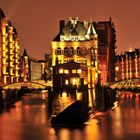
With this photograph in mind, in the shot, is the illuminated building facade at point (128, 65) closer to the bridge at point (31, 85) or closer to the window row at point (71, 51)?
the window row at point (71, 51)

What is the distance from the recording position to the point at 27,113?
279ft

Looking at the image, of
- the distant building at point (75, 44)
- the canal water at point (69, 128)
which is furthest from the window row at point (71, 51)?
the canal water at point (69, 128)

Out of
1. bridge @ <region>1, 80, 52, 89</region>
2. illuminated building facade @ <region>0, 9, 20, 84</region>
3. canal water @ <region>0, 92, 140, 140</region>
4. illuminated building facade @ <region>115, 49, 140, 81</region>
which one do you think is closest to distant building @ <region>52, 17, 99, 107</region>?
bridge @ <region>1, 80, 52, 89</region>

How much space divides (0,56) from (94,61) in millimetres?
22884

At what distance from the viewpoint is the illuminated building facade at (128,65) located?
15750 cm

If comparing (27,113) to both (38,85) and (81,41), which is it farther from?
(81,41)

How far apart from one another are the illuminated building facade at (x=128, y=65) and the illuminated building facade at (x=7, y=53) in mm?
42482

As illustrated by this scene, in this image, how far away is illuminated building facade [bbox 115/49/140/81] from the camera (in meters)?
158

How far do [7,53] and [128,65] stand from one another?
186ft

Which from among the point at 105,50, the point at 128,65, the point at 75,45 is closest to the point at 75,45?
the point at 75,45

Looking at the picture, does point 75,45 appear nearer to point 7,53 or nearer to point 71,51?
point 71,51

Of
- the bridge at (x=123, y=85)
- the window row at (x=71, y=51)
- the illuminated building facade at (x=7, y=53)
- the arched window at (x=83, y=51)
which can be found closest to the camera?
the bridge at (x=123, y=85)

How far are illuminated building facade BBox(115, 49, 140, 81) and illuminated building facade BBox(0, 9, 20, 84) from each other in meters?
42.5

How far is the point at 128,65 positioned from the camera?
540 feet
